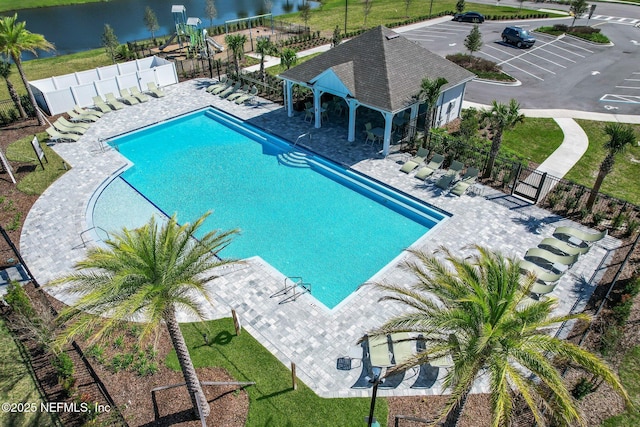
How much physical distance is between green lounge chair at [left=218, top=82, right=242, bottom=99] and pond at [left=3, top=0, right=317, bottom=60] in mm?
28079

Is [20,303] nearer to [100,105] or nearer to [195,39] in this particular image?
[100,105]

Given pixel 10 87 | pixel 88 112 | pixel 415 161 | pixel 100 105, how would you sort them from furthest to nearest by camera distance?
pixel 100 105
pixel 88 112
pixel 10 87
pixel 415 161

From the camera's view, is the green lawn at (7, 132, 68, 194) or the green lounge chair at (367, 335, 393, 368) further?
the green lawn at (7, 132, 68, 194)

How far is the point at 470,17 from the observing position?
170 feet

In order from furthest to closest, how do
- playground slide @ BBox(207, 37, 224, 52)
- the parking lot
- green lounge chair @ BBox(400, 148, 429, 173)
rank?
playground slide @ BBox(207, 37, 224, 52) → the parking lot → green lounge chair @ BBox(400, 148, 429, 173)

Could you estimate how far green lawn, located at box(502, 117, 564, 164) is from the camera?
2412 centimetres

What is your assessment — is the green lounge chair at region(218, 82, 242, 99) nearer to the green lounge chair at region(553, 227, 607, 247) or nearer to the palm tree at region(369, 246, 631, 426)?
the green lounge chair at region(553, 227, 607, 247)

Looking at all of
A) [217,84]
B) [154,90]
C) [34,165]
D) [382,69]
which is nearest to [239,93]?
[217,84]

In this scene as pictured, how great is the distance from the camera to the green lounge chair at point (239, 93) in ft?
101

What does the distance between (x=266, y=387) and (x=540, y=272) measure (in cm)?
1046

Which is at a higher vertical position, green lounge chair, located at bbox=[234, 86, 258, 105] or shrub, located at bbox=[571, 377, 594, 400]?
green lounge chair, located at bbox=[234, 86, 258, 105]

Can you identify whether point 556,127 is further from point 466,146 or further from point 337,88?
point 337,88

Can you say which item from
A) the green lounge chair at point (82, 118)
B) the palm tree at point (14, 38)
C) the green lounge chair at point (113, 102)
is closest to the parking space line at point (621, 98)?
the green lounge chair at point (113, 102)

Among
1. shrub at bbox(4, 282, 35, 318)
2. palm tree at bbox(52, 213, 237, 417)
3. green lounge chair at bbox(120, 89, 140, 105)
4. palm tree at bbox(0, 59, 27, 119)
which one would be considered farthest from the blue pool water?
palm tree at bbox(0, 59, 27, 119)
